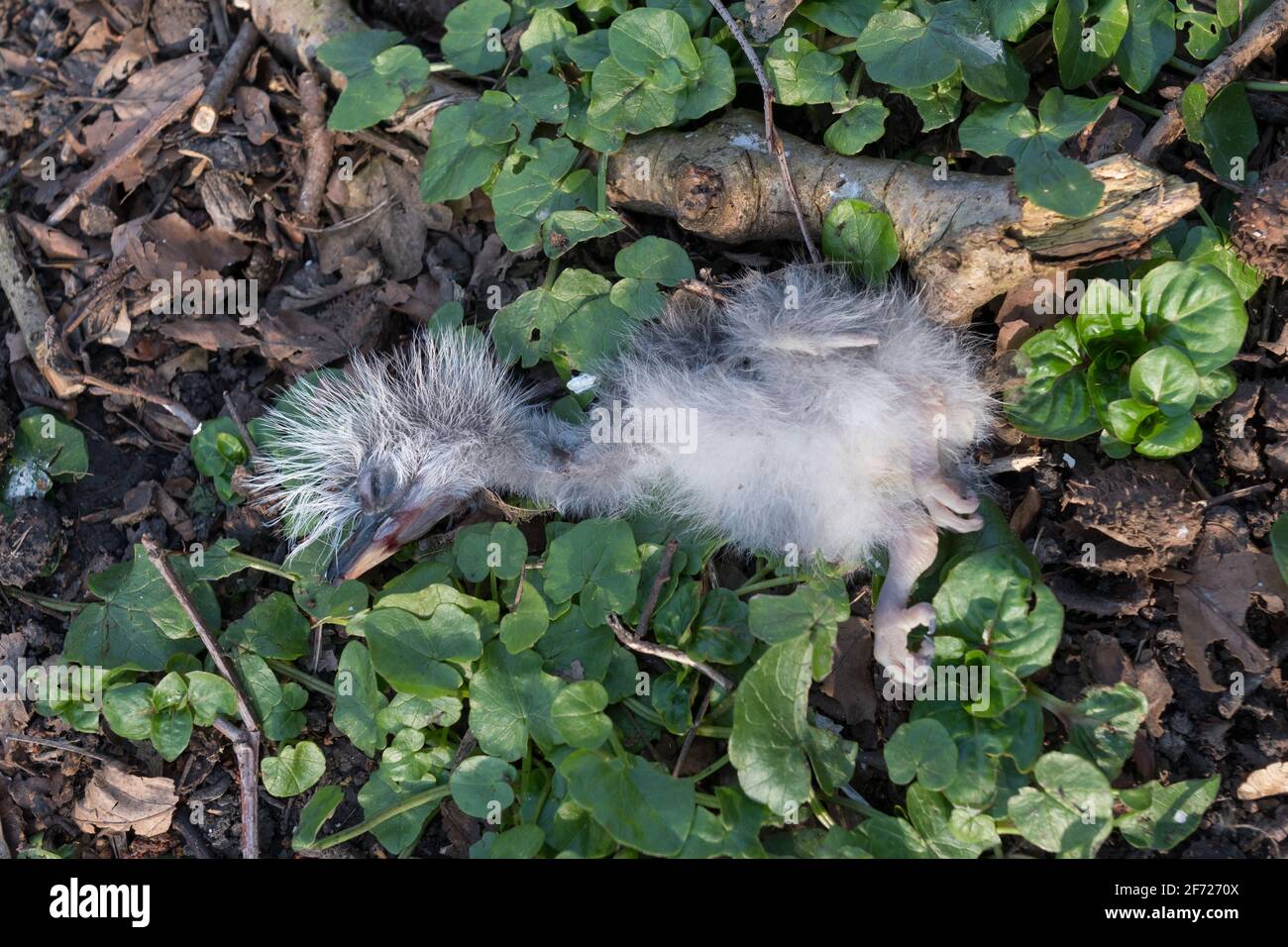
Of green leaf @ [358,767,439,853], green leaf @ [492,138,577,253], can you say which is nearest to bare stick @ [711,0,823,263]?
green leaf @ [492,138,577,253]

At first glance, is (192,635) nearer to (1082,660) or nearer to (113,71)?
(113,71)

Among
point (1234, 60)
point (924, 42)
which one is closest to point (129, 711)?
point (924, 42)

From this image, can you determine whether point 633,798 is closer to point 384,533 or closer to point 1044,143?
point 384,533

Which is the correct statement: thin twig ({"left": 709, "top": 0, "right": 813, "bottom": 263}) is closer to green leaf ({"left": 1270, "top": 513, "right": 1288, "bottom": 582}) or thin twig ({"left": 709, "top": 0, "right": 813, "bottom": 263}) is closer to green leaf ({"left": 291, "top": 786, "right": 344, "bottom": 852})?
green leaf ({"left": 1270, "top": 513, "right": 1288, "bottom": 582})
